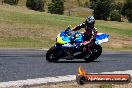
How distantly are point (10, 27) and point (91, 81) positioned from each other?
1743 inches

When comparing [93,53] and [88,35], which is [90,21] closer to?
[88,35]

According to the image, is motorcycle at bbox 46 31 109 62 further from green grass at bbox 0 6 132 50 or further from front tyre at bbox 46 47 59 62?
green grass at bbox 0 6 132 50

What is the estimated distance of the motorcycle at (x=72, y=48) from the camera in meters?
15.5

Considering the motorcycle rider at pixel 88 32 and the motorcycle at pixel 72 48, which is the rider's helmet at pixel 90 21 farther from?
the motorcycle at pixel 72 48

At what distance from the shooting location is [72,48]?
15883 mm

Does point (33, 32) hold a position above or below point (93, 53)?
below

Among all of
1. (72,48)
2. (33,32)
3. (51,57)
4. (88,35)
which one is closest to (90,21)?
(88,35)

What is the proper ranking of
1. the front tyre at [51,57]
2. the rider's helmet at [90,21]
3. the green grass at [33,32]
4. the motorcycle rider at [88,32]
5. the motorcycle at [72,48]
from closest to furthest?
the front tyre at [51,57], the motorcycle at [72,48], the rider's helmet at [90,21], the motorcycle rider at [88,32], the green grass at [33,32]

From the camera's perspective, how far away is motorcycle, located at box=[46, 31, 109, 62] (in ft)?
50.9

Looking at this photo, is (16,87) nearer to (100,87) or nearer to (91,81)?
(100,87)

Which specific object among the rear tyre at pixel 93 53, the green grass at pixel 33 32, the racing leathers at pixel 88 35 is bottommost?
the green grass at pixel 33 32

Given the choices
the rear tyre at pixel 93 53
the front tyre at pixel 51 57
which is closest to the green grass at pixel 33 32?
the rear tyre at pixel 93 53

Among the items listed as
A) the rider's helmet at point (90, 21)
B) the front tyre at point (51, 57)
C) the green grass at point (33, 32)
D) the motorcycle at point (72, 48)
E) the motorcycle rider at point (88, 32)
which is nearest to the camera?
the front tyre at point (51, 57)

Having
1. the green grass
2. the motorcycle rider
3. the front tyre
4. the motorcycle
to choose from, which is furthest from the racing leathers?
the green grass
